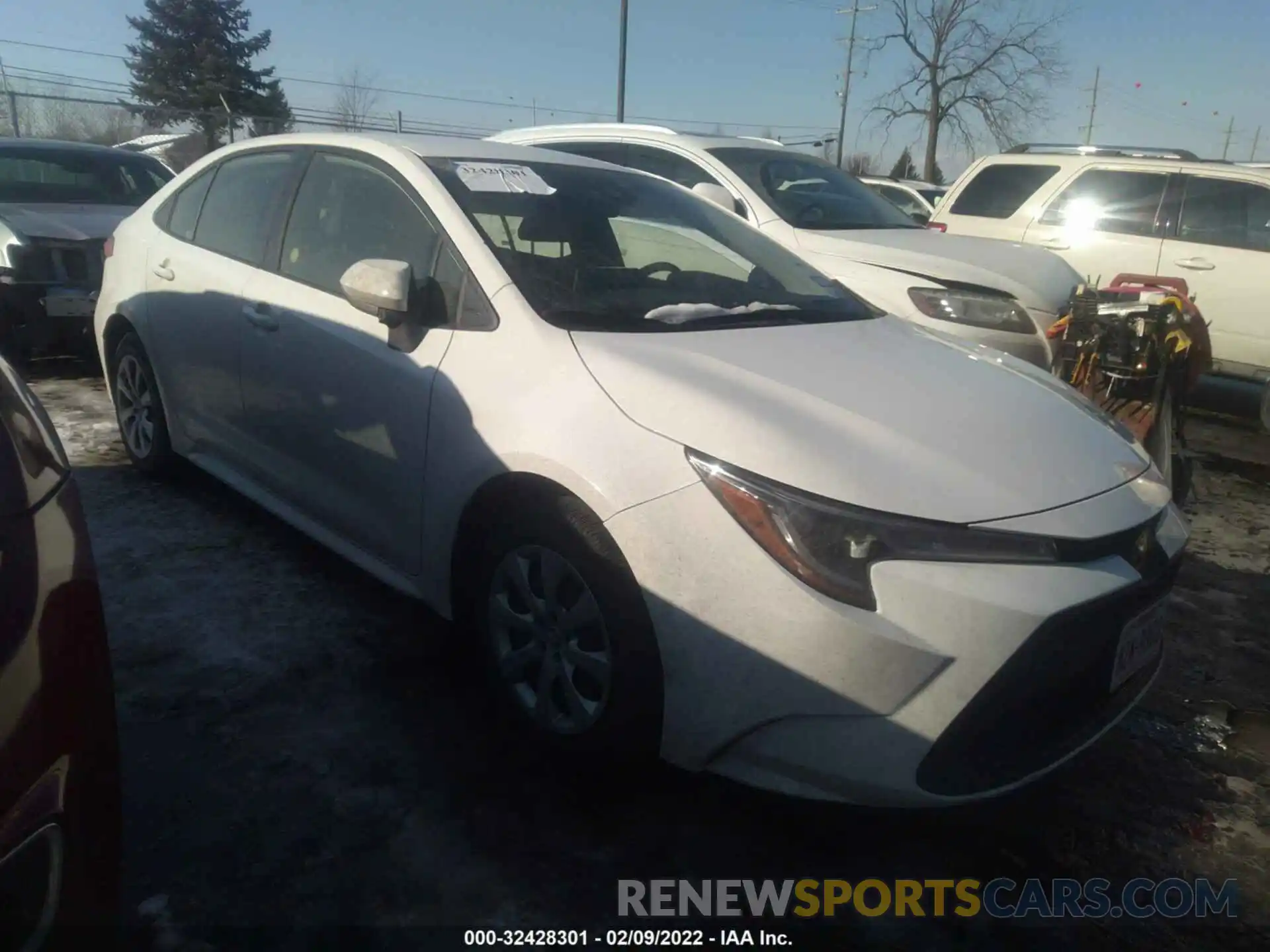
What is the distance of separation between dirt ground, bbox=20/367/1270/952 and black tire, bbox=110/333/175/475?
96cm

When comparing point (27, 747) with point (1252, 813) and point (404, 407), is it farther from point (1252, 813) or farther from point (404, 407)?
point (1252, 813)

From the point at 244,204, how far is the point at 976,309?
3546 millimetres

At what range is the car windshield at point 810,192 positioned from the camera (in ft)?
19.4

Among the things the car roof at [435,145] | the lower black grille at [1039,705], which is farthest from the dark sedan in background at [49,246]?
the lower black grille at [1039,705]

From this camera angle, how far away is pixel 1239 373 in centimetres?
696

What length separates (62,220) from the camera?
6.27 metres

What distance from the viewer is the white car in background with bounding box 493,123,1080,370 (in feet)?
16.6

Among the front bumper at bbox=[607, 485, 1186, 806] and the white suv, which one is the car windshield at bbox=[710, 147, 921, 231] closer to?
the white suv

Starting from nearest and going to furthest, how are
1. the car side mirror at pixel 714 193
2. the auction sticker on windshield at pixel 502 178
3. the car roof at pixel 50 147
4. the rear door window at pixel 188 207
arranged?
the auction sticker on windshield at pixel 502 178, the rear door window at pixel 188 207, the car side mirror at pixel 714 193, the car roof at pixel 50 147

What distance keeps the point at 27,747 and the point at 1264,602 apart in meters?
4.23

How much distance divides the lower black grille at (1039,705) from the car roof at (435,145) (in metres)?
2.32

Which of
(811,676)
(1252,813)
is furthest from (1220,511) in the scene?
(811,676)

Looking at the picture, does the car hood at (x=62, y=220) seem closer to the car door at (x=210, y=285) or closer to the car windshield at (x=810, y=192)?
the car door at (x=210, y=285)

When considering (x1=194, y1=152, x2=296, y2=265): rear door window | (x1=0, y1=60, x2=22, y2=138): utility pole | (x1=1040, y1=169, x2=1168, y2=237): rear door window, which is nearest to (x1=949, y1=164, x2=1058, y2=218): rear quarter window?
(x1=1040, y1=169, x2=1168, y2=237): rear door window
